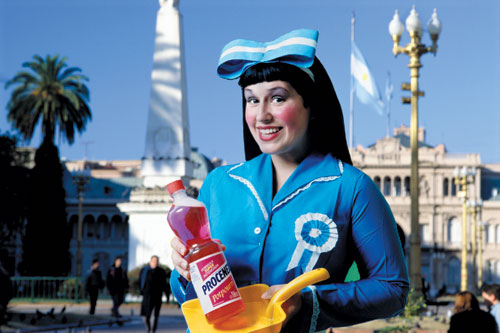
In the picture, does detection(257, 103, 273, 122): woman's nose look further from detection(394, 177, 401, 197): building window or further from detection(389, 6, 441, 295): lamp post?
detection(394, 177, 401, 197): building window

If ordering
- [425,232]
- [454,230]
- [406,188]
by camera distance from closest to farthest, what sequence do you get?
1. [454,230]
2. [425,232]
3. [406,188]

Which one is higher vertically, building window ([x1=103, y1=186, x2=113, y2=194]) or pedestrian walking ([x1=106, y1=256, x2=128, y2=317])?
building window ([x1=103, y1=186, x2=113, y2=194])

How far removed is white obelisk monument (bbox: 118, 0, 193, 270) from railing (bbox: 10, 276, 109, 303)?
9.52 feet

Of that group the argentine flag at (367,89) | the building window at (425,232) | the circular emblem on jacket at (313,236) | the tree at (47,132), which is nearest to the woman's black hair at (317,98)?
the circular emblem on jacket at (313,236)

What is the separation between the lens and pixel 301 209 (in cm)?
222

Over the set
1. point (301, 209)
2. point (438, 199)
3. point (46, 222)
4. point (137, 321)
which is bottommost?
point (137, 321)

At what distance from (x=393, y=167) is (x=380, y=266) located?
236ft

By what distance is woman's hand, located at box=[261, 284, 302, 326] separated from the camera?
2.03 metres

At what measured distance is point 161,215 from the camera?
25.4 metres

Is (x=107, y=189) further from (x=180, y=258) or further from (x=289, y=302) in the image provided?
(x=289, y=302)

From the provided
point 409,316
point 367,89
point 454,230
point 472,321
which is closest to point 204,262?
point 472,321

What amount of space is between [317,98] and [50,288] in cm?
2800

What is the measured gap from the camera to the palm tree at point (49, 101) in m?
37.7

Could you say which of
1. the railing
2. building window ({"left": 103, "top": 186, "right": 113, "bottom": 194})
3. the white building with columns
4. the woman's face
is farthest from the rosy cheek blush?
building window ({"left": 103, "top": 186, "right": 113, "bottom": 194})
